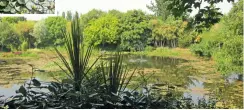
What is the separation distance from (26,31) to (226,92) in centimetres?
178

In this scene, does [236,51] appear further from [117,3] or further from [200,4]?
[117,3]

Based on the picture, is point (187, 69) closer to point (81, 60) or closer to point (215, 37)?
point (215, 37)

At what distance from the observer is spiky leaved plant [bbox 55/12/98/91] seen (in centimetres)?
299

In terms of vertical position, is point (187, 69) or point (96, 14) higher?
point (96, 14)

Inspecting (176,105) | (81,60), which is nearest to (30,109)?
(81,60)

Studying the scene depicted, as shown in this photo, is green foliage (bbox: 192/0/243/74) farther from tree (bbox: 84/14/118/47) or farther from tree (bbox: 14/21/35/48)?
tree (bbox: 14/21/35/48)

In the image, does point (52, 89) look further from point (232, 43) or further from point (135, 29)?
point (232, 43)

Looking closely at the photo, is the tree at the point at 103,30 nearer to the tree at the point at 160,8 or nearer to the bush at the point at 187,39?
the tree at the point at 160,8

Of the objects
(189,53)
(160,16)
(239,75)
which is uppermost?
(160,16)

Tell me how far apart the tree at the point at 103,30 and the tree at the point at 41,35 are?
345 millimetres

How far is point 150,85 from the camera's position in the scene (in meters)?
3.09

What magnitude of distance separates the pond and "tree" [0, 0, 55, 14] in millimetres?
428

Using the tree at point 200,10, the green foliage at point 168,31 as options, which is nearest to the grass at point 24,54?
the green foliage at point 168,31

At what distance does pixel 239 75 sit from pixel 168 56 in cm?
62
